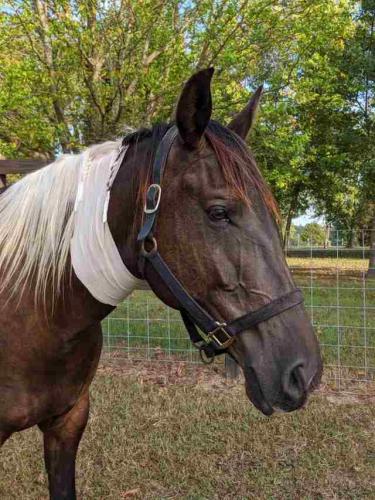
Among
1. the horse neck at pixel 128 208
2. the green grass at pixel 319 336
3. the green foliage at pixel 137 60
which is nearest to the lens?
the horse neck at pixel 128 208

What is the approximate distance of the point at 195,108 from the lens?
1.37m

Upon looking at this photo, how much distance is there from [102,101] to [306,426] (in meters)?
5.18

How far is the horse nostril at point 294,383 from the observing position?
127cm

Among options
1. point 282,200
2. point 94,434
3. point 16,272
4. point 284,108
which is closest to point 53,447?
point 16,272

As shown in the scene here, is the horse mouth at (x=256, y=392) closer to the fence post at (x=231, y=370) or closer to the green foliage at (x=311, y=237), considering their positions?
the fence post at (x=231, y=370)

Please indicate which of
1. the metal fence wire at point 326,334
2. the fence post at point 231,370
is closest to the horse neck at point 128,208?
the fence post at point 231,370

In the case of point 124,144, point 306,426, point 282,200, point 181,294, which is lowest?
point 282,200

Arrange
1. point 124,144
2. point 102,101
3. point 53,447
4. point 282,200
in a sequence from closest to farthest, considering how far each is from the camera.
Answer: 1. point 124,144
2. point 53,447
3. point 102,101
4. point 282,200

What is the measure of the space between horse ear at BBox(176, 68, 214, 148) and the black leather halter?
98mm

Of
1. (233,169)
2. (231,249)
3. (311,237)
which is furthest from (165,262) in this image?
(311,237)

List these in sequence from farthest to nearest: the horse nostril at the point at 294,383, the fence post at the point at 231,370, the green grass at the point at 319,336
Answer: the green grass at the point at 319,336 < the fence post at the point at 231,370 < the horse nostril at the point at 294,383

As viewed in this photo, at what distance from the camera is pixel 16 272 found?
1.76 meters

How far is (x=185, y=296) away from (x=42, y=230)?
25.7 inches

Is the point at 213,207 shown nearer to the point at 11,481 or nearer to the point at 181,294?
the point at 181,294
